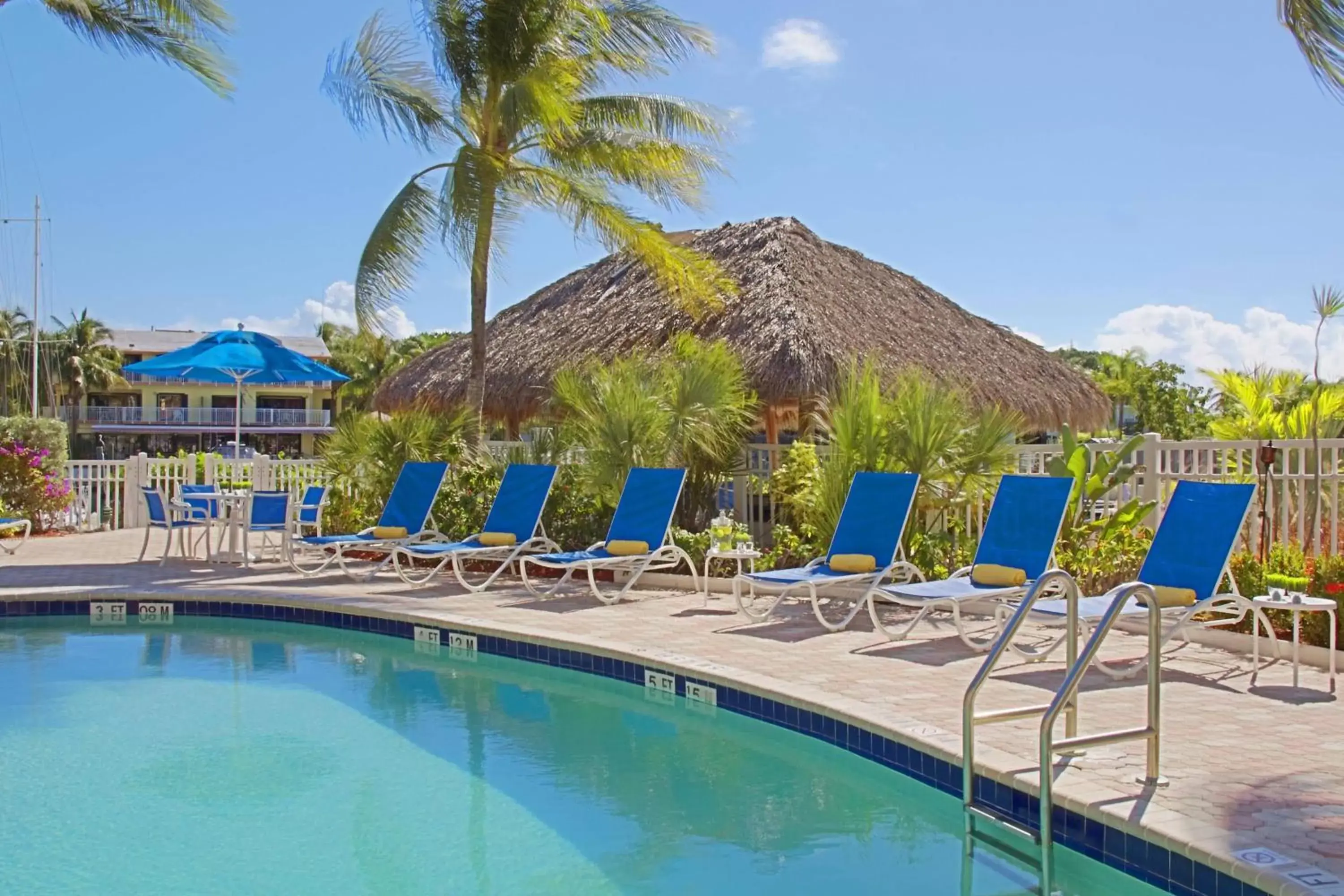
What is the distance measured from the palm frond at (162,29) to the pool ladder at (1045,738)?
12628 millimetres

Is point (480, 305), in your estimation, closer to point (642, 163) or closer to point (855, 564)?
point (642, 163)

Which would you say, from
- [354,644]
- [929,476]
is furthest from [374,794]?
[929,476]

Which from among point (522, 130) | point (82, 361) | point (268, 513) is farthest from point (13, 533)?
point (82, 361)

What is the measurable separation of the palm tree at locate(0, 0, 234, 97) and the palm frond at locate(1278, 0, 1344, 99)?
1162 centimetres

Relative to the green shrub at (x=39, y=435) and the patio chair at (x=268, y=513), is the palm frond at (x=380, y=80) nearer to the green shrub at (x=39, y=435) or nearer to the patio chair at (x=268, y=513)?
the patio chair at (x=268, y=513)

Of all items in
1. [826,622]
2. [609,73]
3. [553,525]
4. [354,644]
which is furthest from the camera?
[609,73]

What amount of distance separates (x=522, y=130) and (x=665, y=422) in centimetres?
422

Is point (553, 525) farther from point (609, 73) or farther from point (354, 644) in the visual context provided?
point (609, 73)

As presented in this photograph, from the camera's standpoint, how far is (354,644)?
8.34m

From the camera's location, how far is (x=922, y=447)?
30.2 ft

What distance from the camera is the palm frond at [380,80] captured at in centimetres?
1305

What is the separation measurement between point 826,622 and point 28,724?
4654 mm

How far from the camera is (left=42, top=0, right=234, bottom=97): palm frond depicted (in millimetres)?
13742

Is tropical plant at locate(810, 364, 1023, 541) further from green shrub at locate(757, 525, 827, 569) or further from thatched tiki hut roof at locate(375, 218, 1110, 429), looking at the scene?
thatched tiki hut roof at locate(375, 218, 1110, 429)
